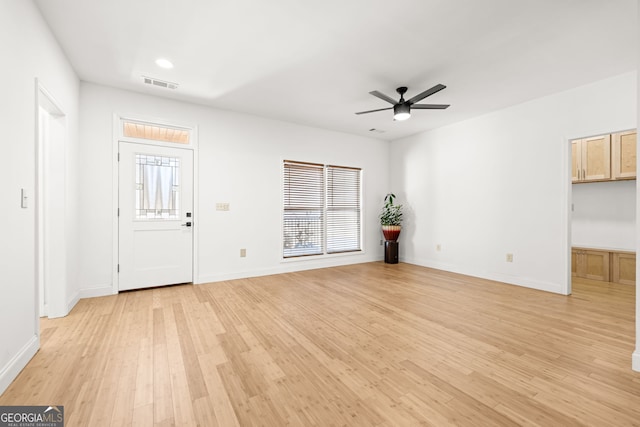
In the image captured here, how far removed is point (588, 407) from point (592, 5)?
297 cm

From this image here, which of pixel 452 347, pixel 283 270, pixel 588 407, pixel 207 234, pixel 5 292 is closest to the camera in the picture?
pixel 588 407

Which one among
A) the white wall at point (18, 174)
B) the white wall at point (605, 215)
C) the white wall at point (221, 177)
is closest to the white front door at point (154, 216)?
the white wall at point (221, 177)

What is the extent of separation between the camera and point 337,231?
6.03m

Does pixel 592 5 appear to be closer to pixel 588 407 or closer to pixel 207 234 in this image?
Answer: pixel 588 407

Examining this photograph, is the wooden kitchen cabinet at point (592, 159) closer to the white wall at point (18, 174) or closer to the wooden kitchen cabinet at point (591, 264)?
the wooden kitchen cabinet at point (591, 264)

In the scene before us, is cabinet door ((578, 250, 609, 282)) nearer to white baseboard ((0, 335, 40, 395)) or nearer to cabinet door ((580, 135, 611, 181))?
cabinet door ((580, 135, 611, 181))

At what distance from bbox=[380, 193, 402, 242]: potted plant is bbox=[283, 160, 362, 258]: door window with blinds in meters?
0.59

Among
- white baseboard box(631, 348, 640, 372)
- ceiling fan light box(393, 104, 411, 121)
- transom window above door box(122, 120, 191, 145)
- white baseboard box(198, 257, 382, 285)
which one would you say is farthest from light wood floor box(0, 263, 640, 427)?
ceiling fan light box(393, 104, 411, 121)

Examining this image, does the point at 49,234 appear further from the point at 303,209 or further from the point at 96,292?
the point at 303,209

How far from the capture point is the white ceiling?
2287 millimetres

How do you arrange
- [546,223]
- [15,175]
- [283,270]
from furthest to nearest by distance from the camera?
[283,270] → [546,223] → [15,175]

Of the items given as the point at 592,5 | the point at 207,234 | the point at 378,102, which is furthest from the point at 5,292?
the point at 592,5

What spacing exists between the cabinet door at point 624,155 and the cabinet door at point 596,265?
4.34 feet

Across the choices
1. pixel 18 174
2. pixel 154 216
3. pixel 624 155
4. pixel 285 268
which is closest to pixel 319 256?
pixel 285 268
